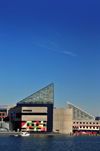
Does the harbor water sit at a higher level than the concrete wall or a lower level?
lower

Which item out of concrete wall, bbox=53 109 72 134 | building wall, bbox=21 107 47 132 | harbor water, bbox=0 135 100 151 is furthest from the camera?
concrete wall, bbox=53 109 72 134

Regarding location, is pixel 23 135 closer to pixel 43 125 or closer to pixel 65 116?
pixel 43 125

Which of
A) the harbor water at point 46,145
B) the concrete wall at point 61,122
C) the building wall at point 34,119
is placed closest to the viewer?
the harbor water at point 46,145

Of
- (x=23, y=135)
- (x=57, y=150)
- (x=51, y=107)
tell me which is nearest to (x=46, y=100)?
(x=51, y=107)

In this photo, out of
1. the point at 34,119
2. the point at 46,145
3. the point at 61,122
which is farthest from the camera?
the point at 61,122

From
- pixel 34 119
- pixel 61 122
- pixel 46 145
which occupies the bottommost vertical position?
pixel 46 145

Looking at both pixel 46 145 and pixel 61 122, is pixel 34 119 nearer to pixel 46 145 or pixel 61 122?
pixel 61 122

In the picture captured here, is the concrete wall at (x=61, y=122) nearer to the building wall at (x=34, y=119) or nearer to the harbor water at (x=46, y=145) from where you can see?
the building wall at (x=34, y=119)

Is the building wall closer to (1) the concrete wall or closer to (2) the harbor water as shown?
(1) the concrete wall

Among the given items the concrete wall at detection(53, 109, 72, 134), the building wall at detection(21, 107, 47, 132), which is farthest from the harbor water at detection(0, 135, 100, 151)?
the concrete wall at detection(53, 109, 72, 134)

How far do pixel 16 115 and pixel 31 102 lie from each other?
15.3 m

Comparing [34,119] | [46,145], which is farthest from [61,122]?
[46,145]

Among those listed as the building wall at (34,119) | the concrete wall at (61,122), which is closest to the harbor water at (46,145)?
the building wall at (34,119)

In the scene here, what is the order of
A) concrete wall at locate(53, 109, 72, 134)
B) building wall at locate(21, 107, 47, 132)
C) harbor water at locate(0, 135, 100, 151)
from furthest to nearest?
1. concrete wall at locate(53, 109, 72, 134)
2. building wall at locate(21, 107, 47, 132)
3. harbor water at locate(0, 135, 100, 151)
